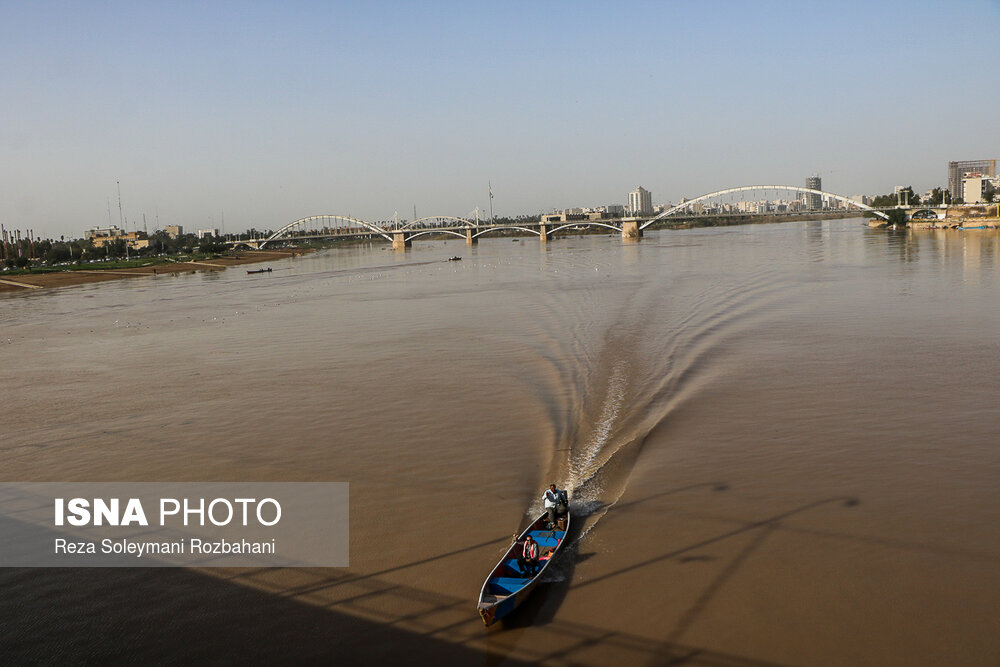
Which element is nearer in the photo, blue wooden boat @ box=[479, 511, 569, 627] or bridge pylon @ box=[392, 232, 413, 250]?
blue wooden boat @ box=[479, 511, 569, 627]

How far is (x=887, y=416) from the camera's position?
8.70 meters

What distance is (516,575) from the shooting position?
5.17 metres

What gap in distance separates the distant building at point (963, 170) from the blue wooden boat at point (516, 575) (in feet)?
515

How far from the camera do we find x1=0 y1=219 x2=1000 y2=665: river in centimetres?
474

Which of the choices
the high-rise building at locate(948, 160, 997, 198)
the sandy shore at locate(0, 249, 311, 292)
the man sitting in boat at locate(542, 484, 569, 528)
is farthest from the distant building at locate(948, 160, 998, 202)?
the man sitting in boat at locate(542, 484, 569, 528)

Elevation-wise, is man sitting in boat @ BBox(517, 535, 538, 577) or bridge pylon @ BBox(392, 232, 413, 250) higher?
bridge pylon @ BBox(392, 232, 413, 250)

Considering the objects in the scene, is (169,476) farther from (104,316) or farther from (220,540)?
(104,316)

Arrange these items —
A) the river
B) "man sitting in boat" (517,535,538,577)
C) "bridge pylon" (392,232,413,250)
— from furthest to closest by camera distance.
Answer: "bridge pylon" (392,232,413,250) → "man sitting in boat" (517,535,538,577) → the river

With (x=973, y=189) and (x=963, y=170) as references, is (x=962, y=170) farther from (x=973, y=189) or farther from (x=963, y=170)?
(x=973, y=189)

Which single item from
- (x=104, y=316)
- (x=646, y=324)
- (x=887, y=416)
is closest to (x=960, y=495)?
(x=887, y=416)

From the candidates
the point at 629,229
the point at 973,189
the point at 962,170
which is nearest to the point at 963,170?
the point at 962,170

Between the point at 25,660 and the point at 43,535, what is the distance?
2.14 meters

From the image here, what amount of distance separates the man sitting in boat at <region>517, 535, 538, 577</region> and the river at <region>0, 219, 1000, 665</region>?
0.65 ft

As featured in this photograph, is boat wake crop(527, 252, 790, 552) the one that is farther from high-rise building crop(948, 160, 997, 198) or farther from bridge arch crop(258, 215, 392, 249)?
high-rise building crop(948, 160, 997, 198)
